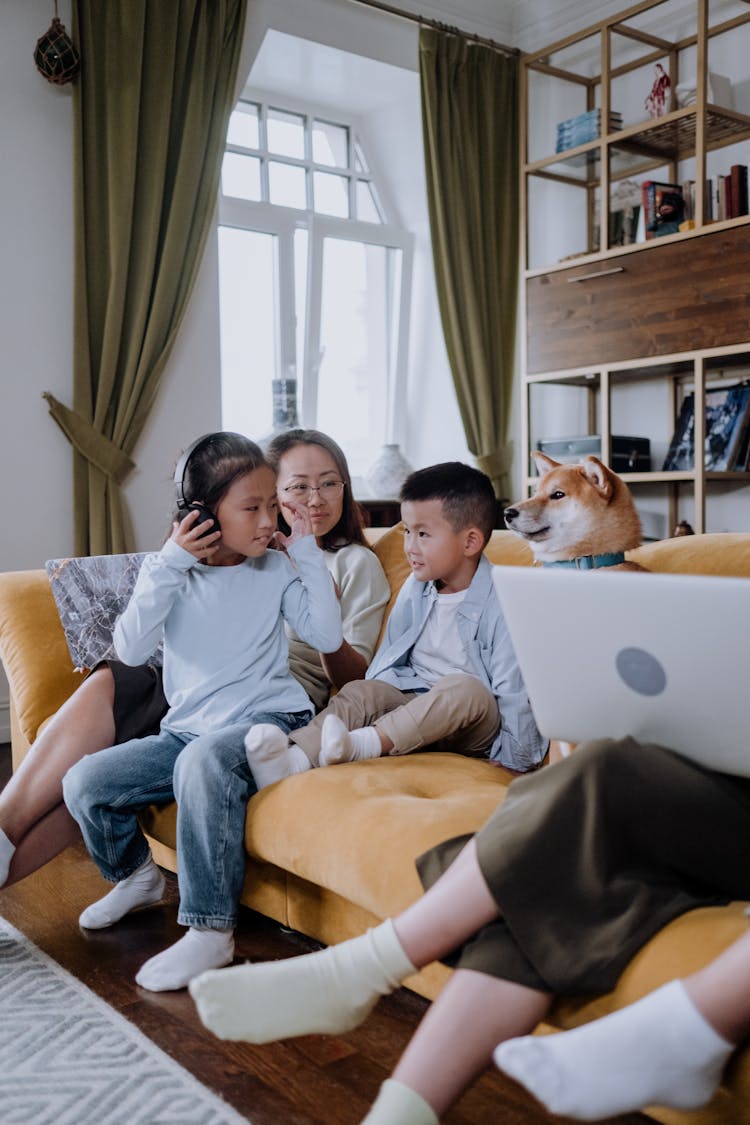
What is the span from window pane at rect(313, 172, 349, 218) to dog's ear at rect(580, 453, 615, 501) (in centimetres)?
335

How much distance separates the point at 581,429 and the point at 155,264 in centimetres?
206

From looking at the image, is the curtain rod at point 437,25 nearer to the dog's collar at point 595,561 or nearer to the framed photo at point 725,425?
the framed photo at point 725,425

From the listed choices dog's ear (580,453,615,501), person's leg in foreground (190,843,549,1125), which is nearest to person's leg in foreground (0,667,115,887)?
person's leg in foreground (190,843,549,1125)

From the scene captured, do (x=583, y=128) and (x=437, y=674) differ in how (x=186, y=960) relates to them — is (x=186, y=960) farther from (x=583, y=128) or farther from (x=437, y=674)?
(x=583, y=128)

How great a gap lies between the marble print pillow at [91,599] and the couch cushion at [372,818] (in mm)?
626

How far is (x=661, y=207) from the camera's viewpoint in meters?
3.88

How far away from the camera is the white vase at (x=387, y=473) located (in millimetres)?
4344

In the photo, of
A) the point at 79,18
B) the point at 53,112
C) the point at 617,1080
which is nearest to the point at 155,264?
the point at 53,112

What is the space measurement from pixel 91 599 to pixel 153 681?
306mm

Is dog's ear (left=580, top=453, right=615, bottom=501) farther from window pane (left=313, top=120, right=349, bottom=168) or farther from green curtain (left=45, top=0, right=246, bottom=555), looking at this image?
window pane (left=313, top=120, right=349, bottom=168)

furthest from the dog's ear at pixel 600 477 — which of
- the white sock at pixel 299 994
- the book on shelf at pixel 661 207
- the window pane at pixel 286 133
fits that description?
the window pane at pixel 286 133

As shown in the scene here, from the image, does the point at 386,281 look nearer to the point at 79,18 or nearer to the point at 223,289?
the point at 223,289

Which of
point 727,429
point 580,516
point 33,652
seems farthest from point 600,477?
point 727,429

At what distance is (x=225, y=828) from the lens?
1.64 metres
